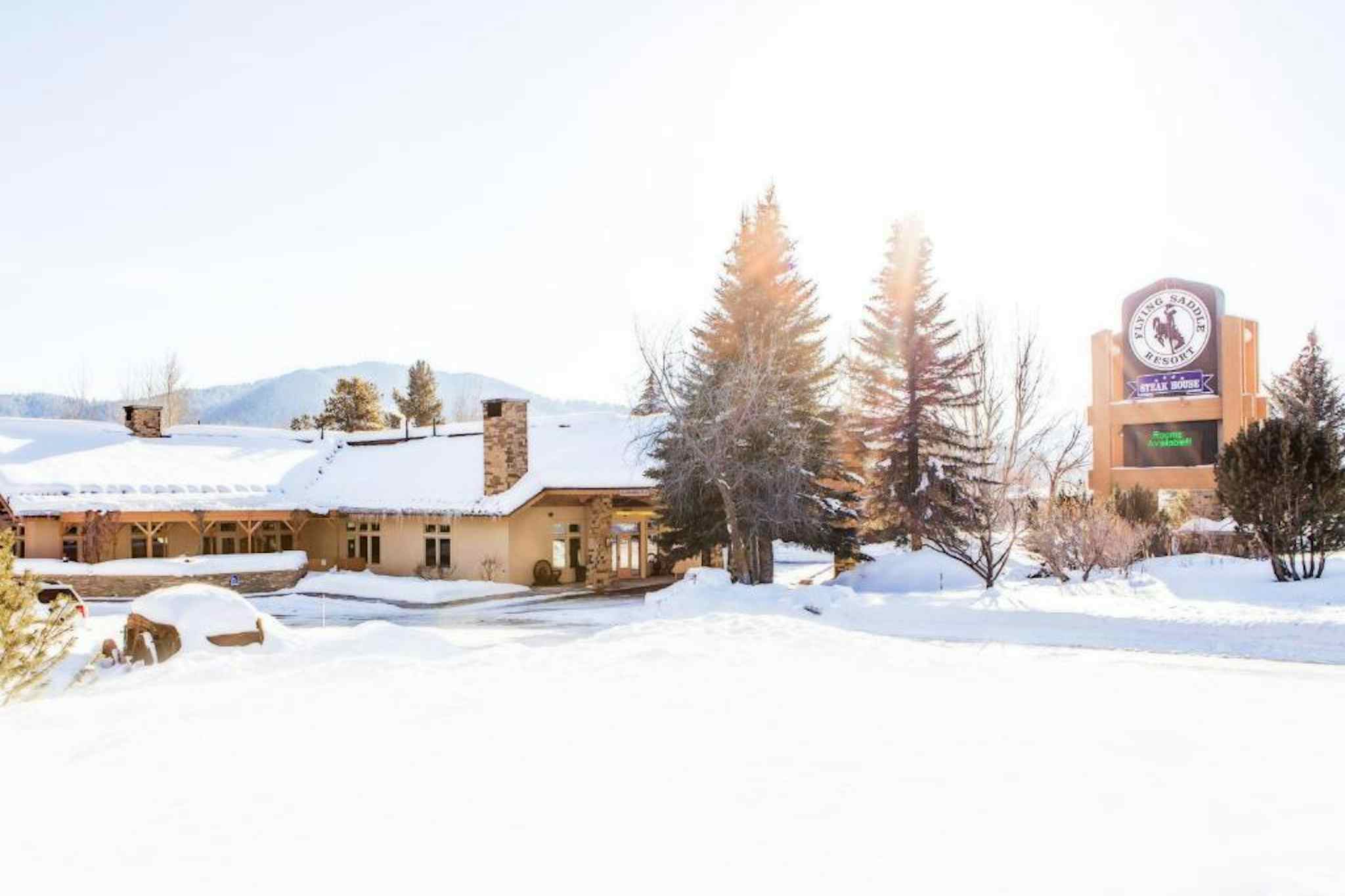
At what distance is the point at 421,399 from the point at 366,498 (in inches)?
1283

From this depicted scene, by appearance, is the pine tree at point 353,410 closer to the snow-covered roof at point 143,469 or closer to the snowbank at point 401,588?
the snow-covered roof at point 143,469

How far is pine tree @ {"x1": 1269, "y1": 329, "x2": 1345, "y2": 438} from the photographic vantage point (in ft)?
137

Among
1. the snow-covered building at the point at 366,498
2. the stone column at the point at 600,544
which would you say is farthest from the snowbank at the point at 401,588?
the stone column at the point at 600,544

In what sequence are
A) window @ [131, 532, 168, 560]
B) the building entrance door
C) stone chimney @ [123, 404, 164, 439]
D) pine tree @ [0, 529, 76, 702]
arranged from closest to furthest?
pine tree @ [0, 529, 76, 702] → window @ [131, 532, 168, 560] → the building entrance door → stone chimney @ [123, 404, 164, 439]

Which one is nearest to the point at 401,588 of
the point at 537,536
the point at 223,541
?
the point at 537,536

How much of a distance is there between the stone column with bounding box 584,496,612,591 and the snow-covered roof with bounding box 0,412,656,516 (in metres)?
0.98

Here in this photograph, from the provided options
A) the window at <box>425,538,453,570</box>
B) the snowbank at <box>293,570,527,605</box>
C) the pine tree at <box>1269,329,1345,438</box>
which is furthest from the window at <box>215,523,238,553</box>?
the pine tree at <box>1269,329,1345,438</box>

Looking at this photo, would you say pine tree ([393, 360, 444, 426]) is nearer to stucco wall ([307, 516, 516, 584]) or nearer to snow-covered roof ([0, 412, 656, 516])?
snow-covered roof ([0, 412, 656, 516])

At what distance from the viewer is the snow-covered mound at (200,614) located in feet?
48.3

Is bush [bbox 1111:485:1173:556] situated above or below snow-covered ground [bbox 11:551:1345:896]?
above

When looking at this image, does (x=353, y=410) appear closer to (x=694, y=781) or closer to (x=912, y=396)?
(x=912, y=396)

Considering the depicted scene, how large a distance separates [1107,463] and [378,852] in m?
39.1

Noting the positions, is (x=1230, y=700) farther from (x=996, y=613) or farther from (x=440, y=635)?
(x=440, y=635)

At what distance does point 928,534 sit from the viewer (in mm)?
26797
